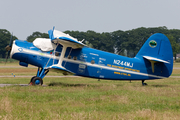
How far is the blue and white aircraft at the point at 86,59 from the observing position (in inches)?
598

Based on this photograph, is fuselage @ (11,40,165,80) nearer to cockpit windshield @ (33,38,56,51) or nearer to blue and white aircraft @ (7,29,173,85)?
blue and white aircraft @ (7,29,173,85)

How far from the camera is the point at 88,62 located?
1570cm

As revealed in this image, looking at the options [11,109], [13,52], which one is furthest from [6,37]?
[11,109]

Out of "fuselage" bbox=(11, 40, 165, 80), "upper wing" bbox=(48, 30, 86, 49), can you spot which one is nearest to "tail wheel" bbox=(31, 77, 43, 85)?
"fuselage" bbox=(11, 40, 165, 80)

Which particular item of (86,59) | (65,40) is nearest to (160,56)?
(86,59)

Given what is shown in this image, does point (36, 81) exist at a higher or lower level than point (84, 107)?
lower

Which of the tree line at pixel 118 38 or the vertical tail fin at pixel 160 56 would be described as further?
the tree line at pixel 118 38

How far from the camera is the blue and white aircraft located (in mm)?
15188

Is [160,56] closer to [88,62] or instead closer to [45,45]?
[88,62]

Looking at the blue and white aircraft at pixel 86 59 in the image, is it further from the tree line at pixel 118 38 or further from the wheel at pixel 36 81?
the tree line at pixel 118 38

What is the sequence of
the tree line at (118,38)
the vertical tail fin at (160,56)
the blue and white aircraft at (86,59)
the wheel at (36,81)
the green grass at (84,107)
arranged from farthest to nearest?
the tree line at (118,38)
the vertical tail fin at (160,56)
the blue and white aircraft at (86,59)
the wheel at (36,81)
the green grass at (84,107)

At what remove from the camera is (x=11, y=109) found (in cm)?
812

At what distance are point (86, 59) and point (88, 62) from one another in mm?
255

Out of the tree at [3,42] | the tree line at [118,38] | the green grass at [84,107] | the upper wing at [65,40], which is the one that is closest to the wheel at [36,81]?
the upper wing at [65,40]
